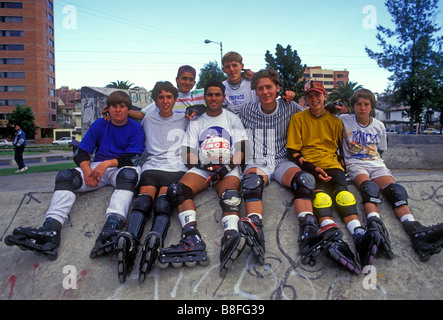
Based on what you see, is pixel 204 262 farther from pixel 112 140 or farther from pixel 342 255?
pixel 112 140

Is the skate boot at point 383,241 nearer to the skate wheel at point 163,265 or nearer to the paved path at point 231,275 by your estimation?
the paved path at point 231,275

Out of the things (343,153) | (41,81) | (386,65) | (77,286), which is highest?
(41,81)

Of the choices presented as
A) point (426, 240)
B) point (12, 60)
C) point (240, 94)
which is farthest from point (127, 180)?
→ point (12, 60)

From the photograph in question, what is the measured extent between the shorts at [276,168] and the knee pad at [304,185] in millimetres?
314

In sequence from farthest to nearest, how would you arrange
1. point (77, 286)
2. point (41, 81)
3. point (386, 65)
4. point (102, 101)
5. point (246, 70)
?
point (41, 81) → point (386, 65) → point (102, 101) → point (246, 70) → point (77, 286)

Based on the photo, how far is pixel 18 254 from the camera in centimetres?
266

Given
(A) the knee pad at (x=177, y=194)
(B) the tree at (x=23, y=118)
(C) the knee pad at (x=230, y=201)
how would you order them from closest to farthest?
(C) the knee pad at (x=230, y=201) < (A) the knee pad at (x=177, y=194) < (B) the tree at (x=23, y=118)

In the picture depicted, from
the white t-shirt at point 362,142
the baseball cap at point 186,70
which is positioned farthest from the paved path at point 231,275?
the baseball cap at point 186,70

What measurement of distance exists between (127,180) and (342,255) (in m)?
2.13

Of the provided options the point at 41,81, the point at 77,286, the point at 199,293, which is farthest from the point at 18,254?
the point at 41,81

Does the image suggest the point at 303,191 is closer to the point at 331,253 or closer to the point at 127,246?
the point at 331,253

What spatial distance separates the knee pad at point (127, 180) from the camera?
2.92 meters

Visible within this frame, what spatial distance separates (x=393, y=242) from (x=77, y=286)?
279 cm

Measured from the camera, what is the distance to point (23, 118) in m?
41.5
